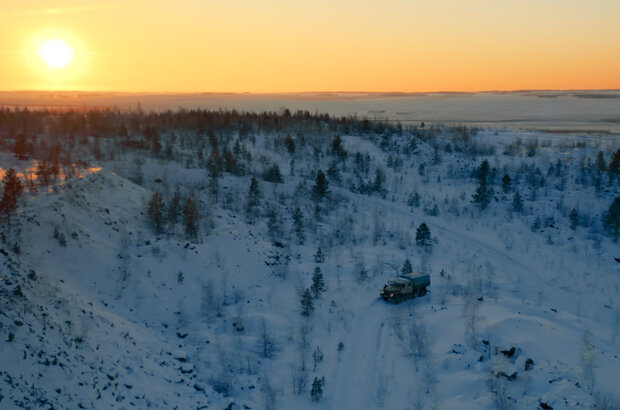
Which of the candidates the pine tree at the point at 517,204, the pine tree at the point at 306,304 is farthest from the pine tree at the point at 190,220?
the pine tree at the point at 517,204

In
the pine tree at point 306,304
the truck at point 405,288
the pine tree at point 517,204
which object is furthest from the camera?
the pine tree at point 517,204

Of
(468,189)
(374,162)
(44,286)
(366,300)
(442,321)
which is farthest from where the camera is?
(374,162)

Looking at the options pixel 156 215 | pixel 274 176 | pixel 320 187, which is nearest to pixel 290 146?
pixel 274 176

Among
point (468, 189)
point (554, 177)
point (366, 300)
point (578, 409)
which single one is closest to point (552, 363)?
point (578, 409)

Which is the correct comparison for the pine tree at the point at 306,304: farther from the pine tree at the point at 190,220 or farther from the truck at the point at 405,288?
the pine tree at the point at 190,220

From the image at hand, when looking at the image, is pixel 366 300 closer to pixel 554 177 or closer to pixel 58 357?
pixel 58 357

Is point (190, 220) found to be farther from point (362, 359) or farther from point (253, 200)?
point (362, 359)

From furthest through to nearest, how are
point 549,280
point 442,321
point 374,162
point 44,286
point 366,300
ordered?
point 374,162
point 549,280
point 366,300
point 442,321
point 44,286
